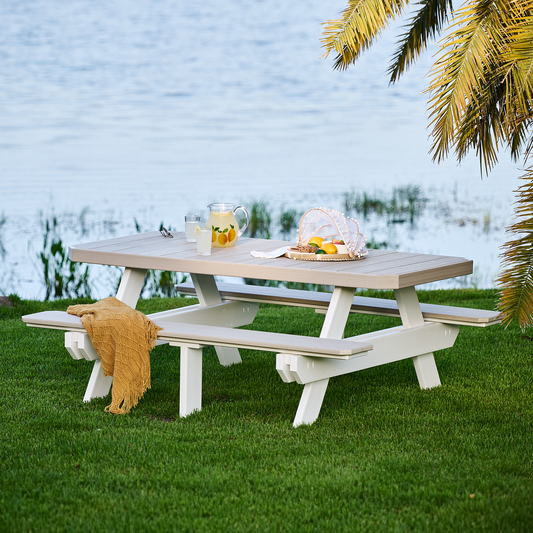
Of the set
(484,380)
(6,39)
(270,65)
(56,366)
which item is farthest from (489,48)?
(6,39)

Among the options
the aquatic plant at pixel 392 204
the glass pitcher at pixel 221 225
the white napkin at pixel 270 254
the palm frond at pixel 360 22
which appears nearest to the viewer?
the white napkin at pixel 270 254

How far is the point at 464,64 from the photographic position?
14.8 ft

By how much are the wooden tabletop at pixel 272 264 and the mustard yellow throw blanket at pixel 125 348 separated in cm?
40

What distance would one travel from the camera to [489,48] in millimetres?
4594

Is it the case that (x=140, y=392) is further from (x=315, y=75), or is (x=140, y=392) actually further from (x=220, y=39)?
(x=220, y=39)

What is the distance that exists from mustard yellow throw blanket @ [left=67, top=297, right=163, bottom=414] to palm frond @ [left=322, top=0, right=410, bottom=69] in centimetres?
204

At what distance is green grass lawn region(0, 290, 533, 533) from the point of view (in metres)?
3.08

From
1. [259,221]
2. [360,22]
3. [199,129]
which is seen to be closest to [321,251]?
[360,22]

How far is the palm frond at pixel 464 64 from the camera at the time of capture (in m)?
4.48

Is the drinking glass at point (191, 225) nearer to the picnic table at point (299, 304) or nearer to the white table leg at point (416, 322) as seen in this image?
the picnic table at point (299, 304)

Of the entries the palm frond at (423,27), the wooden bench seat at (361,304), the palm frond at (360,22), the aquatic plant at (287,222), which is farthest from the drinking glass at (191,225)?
the aquatic plant at (287,222)

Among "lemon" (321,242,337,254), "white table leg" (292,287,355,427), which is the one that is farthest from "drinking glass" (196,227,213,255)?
"white table leg" (292,287,355,427)

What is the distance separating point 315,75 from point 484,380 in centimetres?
2255

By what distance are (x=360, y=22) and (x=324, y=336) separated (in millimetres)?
2120
